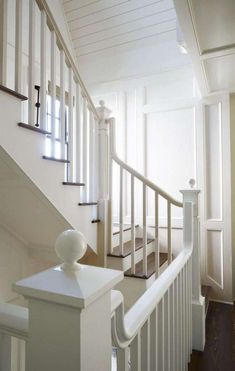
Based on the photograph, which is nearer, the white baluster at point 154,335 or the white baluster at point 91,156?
the white baluster at point 154,335

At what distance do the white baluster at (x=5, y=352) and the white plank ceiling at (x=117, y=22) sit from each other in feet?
10.9

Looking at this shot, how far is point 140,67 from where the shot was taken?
3.27m

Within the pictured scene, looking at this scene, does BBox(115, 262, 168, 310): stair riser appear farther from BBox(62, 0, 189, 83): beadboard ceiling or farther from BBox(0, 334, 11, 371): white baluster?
BBox(62, 0, 189, 83): beadboard ceiling

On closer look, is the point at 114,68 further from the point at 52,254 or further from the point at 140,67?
the point at 52,254

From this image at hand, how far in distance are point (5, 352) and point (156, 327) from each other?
0.55m

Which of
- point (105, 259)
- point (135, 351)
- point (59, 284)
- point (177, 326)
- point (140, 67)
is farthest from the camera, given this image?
point (140, 67)

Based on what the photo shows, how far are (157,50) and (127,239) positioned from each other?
2339 millimetres

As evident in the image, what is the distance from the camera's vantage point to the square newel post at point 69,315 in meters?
0.44

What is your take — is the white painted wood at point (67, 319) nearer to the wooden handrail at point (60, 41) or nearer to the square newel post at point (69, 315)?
the square newel post at point (69, 315)

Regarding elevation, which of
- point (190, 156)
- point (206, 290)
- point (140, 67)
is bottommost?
point (206, 290)

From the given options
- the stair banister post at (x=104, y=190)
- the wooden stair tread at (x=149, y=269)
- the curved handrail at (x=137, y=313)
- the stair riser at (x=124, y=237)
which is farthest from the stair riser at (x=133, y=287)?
the curved handrail at (x=137, y=313)

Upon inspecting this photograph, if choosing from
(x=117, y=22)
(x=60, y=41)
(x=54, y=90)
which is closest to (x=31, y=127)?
(x=54, y=90)

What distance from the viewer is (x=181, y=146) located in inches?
121

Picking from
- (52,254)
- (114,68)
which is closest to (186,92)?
(114,68)
